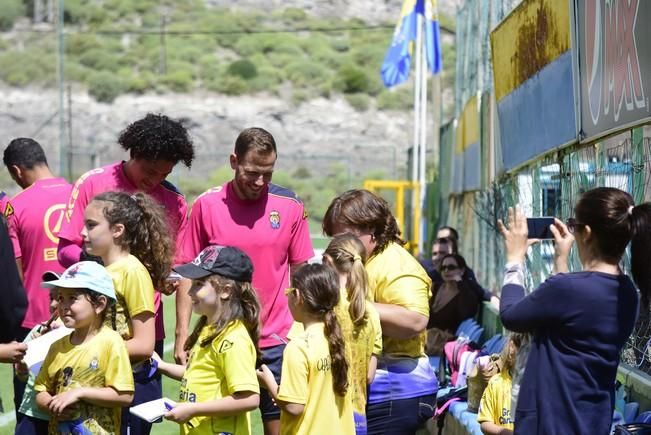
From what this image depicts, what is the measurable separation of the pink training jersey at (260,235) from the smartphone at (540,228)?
1.64 m

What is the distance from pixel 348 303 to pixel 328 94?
65.9 meters

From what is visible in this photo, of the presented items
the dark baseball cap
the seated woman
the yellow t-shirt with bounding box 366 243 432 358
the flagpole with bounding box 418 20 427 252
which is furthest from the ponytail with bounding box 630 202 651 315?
the flagpole with bounding box 418 20 427 252

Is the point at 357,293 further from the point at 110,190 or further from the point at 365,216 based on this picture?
the point at 110,190

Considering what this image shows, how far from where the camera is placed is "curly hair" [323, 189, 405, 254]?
16.4ft

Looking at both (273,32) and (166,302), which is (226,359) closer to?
(166,302)

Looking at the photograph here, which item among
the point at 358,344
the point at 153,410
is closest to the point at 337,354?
the point at 358,344

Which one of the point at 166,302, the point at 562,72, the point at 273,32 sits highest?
the point at 273,32

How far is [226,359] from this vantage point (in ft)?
14.3

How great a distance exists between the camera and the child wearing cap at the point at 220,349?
4309mm

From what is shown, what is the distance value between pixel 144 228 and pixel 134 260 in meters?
0.18

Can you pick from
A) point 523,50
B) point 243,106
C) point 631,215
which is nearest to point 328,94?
point 243,106

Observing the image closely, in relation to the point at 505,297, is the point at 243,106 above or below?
above

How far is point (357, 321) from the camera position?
461 cm

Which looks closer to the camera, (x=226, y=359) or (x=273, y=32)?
(x=226, y=359)
